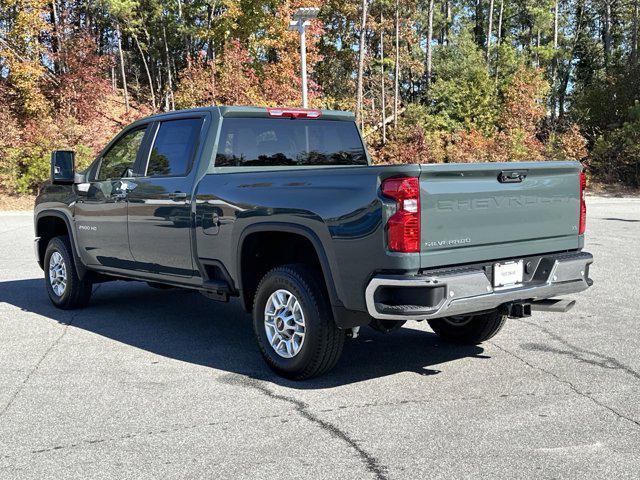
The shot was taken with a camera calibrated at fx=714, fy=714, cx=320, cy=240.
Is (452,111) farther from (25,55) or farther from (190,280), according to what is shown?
(190,280)

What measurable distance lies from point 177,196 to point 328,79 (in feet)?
135

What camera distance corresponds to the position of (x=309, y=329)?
4852 millimetres

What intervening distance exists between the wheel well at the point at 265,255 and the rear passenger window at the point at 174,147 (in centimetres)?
103

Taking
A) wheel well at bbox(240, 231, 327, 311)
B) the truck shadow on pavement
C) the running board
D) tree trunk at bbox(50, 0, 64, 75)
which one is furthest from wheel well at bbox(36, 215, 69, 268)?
tree trunk at bbox(50, 0, 64, 75)

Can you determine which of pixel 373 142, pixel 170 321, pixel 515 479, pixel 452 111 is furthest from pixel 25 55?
pixel 515 479

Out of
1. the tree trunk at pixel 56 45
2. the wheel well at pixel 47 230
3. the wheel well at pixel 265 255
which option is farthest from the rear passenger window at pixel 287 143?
the tree trunk at pixel 56 45

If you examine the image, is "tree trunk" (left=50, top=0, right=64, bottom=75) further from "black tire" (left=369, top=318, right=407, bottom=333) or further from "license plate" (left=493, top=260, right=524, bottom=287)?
"license plate" (left=493, top=260, right=524, bottom=287)

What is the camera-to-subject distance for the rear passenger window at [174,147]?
6.04 metres

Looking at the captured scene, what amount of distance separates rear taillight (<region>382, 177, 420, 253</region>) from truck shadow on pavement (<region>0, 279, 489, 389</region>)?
1.28 m

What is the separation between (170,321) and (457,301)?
372 cm

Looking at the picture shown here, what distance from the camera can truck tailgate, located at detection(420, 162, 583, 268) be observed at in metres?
4.40

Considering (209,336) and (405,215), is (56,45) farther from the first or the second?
(405,215)

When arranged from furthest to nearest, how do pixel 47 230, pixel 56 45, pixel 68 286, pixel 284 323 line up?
pixel 56 45
pixel 47 230
pixel 68 286
pixel 284 323

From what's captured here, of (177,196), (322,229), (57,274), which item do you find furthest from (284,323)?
(57,274)
